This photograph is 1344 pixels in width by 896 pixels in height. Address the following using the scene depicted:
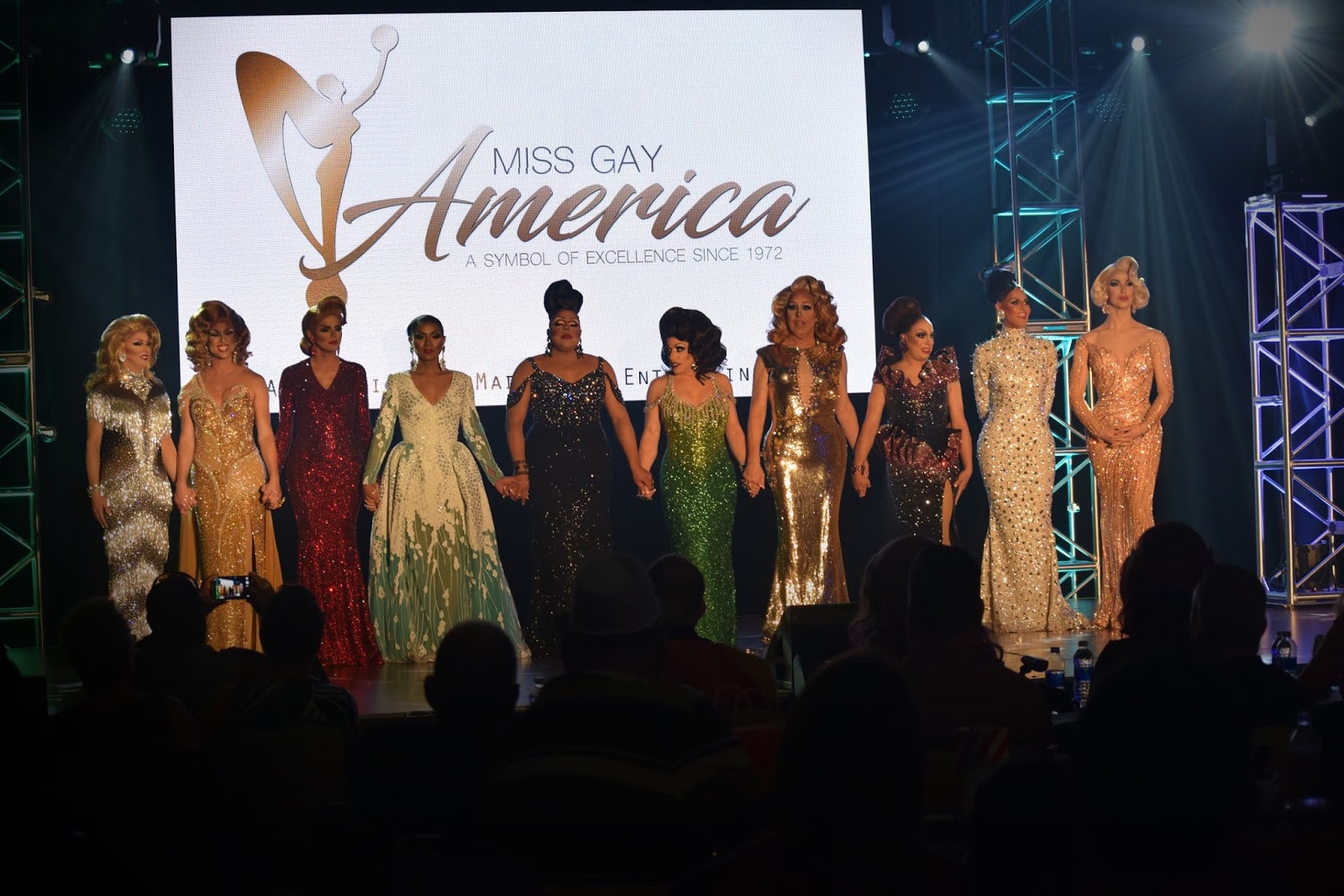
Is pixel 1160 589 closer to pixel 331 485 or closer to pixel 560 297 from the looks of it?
pixel 560 297

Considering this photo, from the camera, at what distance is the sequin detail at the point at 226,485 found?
8055 mm

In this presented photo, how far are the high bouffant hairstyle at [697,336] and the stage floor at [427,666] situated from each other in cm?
152

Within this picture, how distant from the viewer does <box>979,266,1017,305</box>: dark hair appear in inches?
334

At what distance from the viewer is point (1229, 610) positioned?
353 centimetres

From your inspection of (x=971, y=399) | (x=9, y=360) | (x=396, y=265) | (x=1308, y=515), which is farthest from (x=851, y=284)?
(x=9, y=360)

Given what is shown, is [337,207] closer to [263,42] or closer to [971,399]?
[263,42]

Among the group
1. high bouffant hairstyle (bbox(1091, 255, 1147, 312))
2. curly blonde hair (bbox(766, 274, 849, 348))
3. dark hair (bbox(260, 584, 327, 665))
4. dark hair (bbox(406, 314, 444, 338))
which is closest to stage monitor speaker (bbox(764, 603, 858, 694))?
dark hair (bbox(260, 584, 327, 665))

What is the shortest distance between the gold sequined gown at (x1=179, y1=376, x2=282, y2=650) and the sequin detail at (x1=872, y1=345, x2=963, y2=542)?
333 cm

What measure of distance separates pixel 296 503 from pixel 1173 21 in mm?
6341

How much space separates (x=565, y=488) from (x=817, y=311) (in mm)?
1616

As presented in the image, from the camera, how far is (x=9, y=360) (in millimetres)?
8289

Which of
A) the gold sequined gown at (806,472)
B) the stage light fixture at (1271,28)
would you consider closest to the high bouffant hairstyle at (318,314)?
the gold sequined gown at (806,472)

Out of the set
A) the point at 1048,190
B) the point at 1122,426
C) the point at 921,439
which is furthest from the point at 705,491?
the point at 1048,190

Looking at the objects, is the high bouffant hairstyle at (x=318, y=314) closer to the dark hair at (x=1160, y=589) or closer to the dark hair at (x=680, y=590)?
the dark hair at (x=680, y=590)
